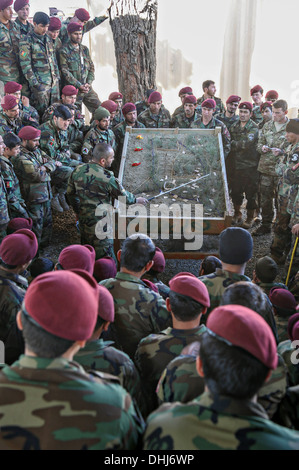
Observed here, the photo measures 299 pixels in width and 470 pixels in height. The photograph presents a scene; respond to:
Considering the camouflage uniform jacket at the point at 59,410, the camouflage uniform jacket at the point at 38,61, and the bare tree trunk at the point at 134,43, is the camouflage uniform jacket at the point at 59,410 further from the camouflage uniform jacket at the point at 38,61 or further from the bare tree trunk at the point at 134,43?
the bare tree trunk at the point at 134,43

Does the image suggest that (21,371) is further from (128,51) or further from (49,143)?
(128,51)

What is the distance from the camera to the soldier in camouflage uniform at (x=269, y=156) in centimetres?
536

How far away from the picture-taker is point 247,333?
48.1 inches

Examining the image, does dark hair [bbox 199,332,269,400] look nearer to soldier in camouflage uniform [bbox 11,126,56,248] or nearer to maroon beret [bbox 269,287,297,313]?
maroon beret [bbox 269,287,297,313]

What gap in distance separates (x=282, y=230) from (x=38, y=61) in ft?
14.3

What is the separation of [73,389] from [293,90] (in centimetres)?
961

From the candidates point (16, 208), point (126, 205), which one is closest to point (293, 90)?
point (126, 205)

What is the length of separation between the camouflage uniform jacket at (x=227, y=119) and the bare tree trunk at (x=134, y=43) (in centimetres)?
186

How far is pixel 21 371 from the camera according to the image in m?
1.25

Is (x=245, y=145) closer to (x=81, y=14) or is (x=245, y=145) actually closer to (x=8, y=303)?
(x=81, y=14)

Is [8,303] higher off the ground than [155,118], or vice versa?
[155,118]

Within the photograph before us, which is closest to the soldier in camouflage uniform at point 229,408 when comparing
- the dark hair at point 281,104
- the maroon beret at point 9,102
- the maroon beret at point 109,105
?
the maroon beret at point 9,102

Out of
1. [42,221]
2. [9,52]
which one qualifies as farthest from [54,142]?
[9,52]

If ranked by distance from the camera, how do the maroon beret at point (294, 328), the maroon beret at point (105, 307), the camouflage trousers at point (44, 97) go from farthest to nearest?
1. the camouflage trousers at point (44, 97)
2. the maroon beret at point (294, 328)
3. the maroon beret at point (105, 307)
